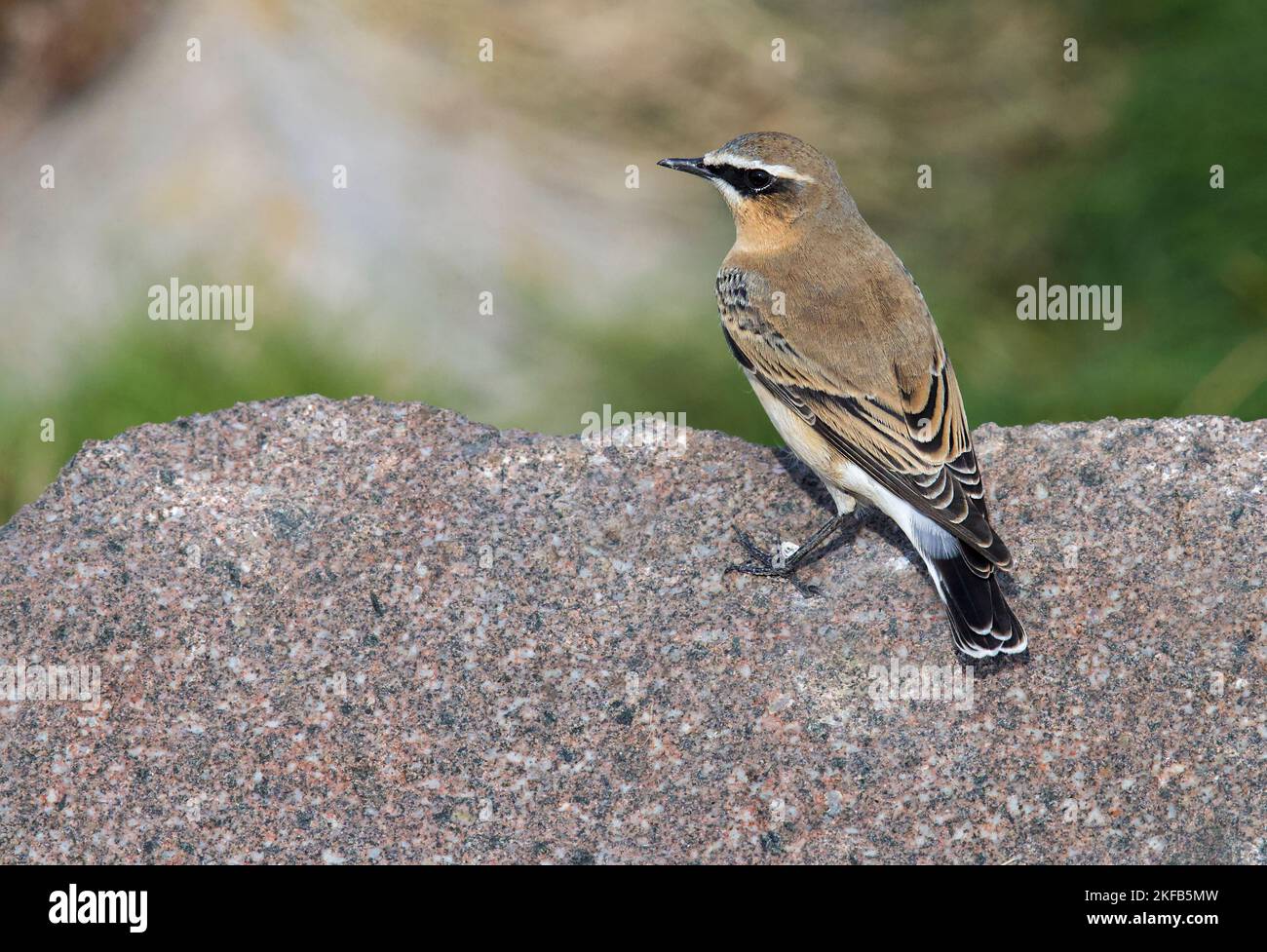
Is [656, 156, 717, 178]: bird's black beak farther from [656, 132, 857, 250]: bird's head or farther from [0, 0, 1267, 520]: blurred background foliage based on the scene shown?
[0, 0, 1267, 520]: blurred background foliage

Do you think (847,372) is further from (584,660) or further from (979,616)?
(584,660)

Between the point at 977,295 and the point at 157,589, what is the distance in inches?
287

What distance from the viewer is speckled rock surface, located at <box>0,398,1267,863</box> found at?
4777 millimetres

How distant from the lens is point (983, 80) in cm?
1180

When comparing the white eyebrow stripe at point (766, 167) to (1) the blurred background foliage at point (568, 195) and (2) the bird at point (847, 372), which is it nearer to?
(2) the bird at point (847, 372)

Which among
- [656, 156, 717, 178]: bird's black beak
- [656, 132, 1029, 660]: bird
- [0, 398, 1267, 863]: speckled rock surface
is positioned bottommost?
[0, 398, 1267, 863]: speckled rock surface

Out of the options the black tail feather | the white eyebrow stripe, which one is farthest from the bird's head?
the black tail feather

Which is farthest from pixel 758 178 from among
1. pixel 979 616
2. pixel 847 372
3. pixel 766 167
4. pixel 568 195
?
pixel 568 195

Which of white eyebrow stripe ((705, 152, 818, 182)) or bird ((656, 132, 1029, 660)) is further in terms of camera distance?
white eyebrow stripe ((705, 152, 818, 182))

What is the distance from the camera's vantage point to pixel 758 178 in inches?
246

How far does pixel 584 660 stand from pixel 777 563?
82cm

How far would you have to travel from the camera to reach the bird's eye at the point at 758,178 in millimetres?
6227

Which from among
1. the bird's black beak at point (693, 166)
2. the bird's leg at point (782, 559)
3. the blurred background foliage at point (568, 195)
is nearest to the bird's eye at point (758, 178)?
the bird's black beak at point (693, 166)

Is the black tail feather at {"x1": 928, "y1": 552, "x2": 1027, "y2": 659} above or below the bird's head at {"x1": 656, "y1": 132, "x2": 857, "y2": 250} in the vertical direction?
below
